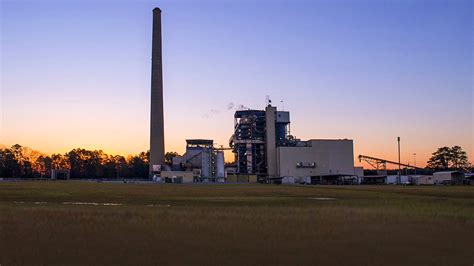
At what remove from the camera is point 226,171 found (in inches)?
6014

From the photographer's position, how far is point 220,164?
486 feet

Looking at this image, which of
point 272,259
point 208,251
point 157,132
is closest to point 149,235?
point 208,251

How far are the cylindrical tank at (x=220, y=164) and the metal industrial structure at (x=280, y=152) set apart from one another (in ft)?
15.3

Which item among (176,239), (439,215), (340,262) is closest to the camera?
(340,262)

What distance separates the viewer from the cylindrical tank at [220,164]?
145 meters

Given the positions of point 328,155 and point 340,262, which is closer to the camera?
point 340,262

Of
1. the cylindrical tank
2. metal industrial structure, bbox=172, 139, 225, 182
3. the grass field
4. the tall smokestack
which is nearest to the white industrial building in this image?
the cylindrical tank

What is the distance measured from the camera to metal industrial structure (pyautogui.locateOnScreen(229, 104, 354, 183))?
141m

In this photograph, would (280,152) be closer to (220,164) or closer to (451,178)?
(220,164)

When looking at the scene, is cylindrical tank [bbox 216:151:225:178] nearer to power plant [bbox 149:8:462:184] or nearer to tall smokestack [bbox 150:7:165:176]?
power plant [bbox 149:8:462:184]

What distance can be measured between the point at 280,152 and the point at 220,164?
18.9m

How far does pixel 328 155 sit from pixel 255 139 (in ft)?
70.6

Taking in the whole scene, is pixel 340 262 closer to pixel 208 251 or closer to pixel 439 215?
pixel 208 251

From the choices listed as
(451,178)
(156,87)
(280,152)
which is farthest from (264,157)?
(451,178)
